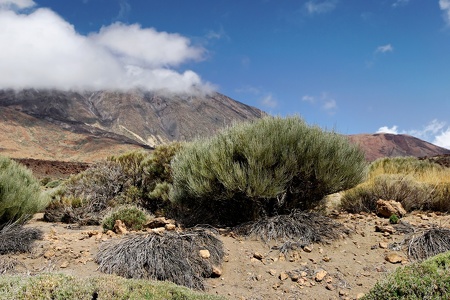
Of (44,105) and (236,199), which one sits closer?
(236,199)

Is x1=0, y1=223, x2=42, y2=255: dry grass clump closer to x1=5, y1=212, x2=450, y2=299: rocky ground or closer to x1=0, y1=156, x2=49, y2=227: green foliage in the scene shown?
x1=5, y1=212, x2=450, y2=299: rocky ground

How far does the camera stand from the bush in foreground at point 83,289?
3352mm

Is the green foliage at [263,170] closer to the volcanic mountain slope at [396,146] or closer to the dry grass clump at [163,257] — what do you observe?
the dry grass clump at [163,257]

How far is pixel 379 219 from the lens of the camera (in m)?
7.70

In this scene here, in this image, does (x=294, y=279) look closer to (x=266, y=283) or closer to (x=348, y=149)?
(x=266, y=283)

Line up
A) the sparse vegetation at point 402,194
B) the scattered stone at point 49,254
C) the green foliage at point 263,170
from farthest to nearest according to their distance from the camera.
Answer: the sparse vegetation at point 402,194
the green foliage at point 263,170
the scattered stone at point 49,254

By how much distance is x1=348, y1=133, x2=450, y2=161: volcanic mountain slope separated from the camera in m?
149

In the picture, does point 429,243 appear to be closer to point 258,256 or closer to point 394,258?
point 394,258

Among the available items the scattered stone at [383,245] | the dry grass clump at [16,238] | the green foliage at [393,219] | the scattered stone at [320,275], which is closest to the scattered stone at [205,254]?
the scattered stone at [320,275]

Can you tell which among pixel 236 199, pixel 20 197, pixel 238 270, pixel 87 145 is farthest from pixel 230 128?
pixel 87 145

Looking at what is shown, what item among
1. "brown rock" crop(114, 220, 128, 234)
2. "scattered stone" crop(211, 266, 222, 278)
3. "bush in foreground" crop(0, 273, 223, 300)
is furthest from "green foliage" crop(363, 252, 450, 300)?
"brown rock" crop(114, 220, 128, 234)

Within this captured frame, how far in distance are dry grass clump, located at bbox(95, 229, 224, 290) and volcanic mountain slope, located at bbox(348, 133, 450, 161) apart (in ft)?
469

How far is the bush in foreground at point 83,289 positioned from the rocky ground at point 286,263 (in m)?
1.49

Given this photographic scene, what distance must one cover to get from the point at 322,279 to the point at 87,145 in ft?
255
